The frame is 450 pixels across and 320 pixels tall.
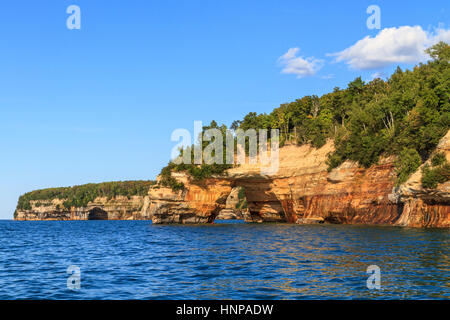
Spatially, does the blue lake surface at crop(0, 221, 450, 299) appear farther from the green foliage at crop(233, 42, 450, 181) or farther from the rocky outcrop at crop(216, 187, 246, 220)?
the rocky outcrop at crop(216, 187, 246, 220)

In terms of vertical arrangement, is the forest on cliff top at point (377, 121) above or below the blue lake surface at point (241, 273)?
above

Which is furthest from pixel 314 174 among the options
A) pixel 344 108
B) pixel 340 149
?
pixel 344 108

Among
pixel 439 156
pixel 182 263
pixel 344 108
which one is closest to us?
pixel 182 263

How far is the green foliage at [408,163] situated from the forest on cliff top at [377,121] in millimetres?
24

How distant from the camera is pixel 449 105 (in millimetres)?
58375

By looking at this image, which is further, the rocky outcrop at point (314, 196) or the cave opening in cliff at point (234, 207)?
the cave opening in cliff at point (234, 207)

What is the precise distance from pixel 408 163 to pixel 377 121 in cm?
1402

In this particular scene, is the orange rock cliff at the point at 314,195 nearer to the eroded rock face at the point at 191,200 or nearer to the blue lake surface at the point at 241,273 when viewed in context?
the eroded rock face at the point at 191,200

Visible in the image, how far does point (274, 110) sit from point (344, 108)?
19994 millimetres

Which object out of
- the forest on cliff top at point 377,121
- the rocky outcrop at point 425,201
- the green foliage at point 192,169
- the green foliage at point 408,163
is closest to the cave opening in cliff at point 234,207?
the forest on cliff top at point 377,121

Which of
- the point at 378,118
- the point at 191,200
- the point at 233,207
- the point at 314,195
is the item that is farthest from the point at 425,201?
the point at 233,207

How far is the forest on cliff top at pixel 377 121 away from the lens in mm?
58750

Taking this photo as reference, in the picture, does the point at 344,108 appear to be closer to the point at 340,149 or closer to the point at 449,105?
the point at 340,149

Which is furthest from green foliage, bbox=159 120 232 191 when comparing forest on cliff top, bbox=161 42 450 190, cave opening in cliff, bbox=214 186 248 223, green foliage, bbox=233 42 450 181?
cave opening in cliff, bbox=214 186 248 223
